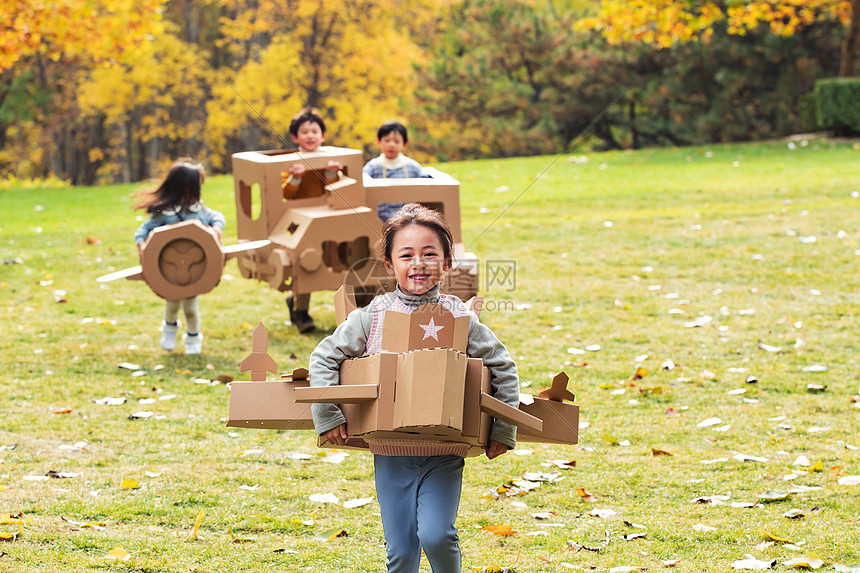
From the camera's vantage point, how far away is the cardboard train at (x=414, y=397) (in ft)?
8.02

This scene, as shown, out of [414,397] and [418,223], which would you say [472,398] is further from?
[418,223]

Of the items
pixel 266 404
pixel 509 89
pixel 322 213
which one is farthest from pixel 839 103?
pixel 266 404

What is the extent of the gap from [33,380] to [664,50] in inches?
759

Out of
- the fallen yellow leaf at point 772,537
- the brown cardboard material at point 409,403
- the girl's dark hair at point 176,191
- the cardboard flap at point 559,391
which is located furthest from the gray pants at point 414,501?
the girl's dark hair at point 176,191

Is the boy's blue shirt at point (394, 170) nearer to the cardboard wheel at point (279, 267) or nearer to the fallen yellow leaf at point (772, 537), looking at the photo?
the cardboard wheel at point (279, 267)

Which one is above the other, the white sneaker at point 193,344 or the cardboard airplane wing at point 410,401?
the cardboard airplane wing at point 410,401

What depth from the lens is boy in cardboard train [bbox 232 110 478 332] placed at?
6.00 metres

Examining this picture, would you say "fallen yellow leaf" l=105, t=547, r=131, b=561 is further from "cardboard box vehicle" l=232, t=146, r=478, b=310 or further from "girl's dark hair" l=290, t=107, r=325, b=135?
"girl's dark hair" l=290, t=107, r=325, b=135

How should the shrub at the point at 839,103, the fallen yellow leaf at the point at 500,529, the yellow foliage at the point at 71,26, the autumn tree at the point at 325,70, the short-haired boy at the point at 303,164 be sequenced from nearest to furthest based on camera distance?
the fallen yellow leaf at the point at 500,529
the short-haired boy at the point at 303,164
the yellow foliage at the point at 71,26
the shrub at the point at 839,103
the autumn tree at the point at 325,70

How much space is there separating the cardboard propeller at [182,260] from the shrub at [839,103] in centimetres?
1478

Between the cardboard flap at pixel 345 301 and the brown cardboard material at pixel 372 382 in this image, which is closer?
the brown cardboard material at pixel 372 382

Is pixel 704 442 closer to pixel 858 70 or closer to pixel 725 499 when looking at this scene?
pixel 725 499

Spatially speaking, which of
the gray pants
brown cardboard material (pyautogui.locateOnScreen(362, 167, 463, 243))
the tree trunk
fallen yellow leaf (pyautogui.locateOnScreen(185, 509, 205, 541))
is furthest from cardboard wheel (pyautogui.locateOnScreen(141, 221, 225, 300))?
the tree trunk

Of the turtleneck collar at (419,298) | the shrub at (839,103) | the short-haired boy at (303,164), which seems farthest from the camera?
the shrub at (839,103)
